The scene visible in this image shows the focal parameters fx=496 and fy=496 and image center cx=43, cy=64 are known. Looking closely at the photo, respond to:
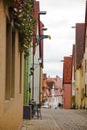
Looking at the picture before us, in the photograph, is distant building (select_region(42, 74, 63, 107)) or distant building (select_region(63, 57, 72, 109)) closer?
distant building (select_region(63, 57, 72, 109))

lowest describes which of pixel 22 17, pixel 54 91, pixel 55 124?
pixel 54 91

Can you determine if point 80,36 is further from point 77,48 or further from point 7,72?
point 7,72

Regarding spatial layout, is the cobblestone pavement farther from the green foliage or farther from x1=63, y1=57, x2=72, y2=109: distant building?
x1=63, y1=57, x2=72, y2=109: distant building

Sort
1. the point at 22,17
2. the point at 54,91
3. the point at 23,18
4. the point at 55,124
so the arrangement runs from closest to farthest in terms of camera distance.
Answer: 1. the point at 22,17
2. the point at 23,18
3. the point at 55,124
4. the point at 54,91

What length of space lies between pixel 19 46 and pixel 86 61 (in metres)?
36.8

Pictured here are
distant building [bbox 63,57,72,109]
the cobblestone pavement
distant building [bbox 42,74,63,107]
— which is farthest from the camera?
distant building [bbox 42,74,63,107]

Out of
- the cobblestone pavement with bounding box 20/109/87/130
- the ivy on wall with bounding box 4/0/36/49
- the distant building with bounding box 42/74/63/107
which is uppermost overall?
the ivy on wall with bounding box 4/0/36/49

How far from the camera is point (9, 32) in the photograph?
12547mm

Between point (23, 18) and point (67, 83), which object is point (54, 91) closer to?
point (67, 83)

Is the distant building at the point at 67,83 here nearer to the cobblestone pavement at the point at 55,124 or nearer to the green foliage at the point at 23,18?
the cobblestone pavement at the point at 55,124

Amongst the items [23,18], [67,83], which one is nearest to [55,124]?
[23,18]

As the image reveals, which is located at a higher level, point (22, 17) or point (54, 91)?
point (22, 17)

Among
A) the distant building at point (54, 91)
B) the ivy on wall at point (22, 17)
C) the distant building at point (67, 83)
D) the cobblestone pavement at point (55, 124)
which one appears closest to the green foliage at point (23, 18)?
the ivy on wall at point (22, 17)

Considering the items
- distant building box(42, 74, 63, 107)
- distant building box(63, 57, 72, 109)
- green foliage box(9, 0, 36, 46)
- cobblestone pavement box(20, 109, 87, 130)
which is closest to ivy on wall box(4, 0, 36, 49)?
green foliage box(9, 0, 36, 46)
